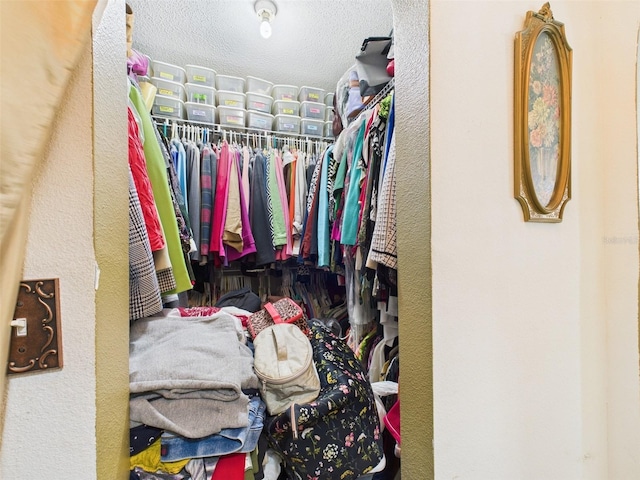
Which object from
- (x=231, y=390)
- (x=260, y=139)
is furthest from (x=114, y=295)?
(x=260, y=139)

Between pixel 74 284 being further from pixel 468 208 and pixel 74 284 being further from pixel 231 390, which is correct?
pixel 468 208

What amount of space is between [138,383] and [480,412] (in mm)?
755

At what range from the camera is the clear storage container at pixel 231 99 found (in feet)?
5.57

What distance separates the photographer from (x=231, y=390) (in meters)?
0.63

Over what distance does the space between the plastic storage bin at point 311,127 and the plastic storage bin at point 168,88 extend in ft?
2.42

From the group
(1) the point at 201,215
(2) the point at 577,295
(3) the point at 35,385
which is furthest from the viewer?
(1) the point at 201,215

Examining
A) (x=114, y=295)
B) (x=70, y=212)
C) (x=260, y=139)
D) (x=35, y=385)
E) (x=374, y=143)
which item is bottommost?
(x=35, y=385)

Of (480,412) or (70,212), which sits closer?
(70,212)

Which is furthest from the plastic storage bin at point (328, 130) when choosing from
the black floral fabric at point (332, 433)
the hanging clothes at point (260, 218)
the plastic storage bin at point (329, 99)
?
the black floral fabric at point (332, 433)

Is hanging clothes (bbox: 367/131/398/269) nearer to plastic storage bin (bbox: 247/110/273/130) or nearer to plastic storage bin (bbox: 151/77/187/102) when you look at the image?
plastic storage bin (bbox: 247/110/273/130)

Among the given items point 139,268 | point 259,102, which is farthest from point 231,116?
point 139,268

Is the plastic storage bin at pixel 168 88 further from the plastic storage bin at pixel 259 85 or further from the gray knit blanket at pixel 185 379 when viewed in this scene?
the gray knit blanket at pixel 185 379

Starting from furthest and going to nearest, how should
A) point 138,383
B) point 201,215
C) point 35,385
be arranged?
1. point 201,215
2. point 138,383
3. point 35,385

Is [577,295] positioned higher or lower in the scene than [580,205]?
lower
